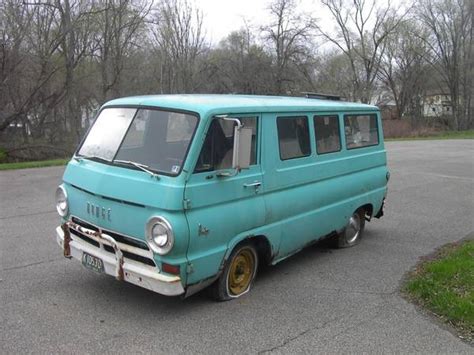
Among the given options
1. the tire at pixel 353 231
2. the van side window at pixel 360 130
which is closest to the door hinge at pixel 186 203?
the van side window at pixel 360 130

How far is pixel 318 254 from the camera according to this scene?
6355 mm

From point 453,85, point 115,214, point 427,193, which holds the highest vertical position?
point 453,85

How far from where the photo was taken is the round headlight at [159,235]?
382cm

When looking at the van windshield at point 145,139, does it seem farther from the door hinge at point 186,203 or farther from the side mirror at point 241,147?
the side mirror at point 241,147

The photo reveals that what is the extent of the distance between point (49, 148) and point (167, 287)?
20.3 metres

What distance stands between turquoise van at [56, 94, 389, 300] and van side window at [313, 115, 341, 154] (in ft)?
0.13

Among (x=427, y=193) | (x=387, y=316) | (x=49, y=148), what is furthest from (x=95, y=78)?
(x=387, y=316)

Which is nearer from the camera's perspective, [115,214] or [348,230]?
[115,214]

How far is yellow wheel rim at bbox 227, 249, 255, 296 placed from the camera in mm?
4656

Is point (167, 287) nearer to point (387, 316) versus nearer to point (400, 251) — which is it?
point (387, 316)

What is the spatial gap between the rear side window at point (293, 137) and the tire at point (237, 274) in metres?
1.08

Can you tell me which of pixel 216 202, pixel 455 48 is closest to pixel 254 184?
pixel 216 202

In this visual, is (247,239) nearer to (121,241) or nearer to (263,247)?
(263,247)

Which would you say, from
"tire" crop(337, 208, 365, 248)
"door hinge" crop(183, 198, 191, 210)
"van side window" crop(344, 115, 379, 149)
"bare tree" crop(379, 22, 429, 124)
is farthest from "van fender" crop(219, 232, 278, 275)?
"bare tree" crop(379, 22, 429, 124)
